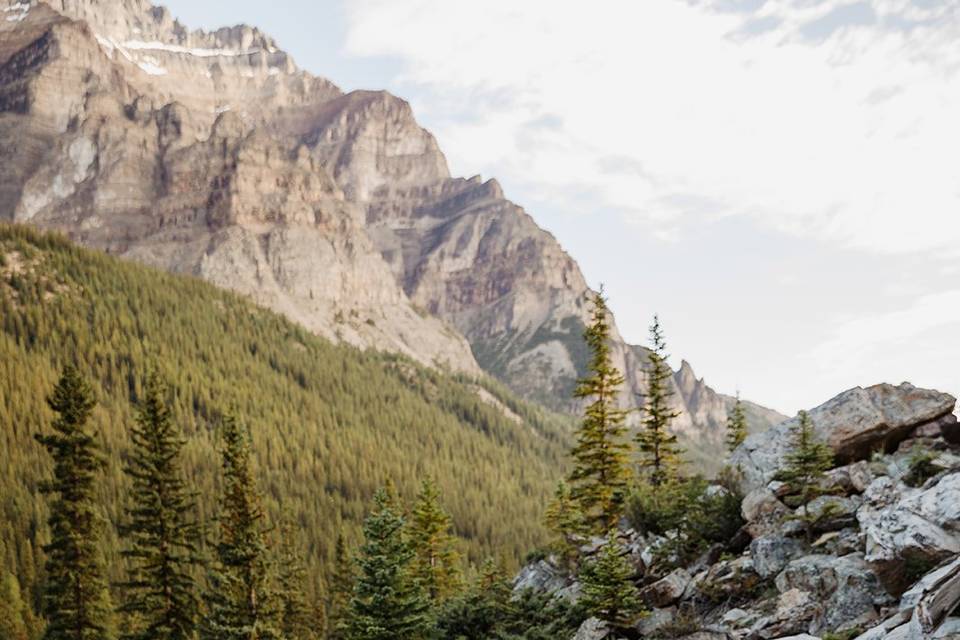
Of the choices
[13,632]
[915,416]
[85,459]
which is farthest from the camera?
[13,632]

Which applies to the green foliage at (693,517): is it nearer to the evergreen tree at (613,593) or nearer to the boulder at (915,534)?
the evergreen tree at (613,593)

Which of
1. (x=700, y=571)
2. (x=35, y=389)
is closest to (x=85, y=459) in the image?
(x=700, y=571)

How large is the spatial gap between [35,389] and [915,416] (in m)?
143

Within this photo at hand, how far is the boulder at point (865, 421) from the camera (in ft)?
67.4

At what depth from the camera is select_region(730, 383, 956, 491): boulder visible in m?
20.5

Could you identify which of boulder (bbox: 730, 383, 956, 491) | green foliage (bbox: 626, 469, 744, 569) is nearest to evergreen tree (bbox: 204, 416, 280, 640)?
green foliage (bbox: 626, 469, 744, 569)

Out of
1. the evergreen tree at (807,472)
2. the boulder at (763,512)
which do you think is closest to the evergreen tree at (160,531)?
the boulder at (763,512)

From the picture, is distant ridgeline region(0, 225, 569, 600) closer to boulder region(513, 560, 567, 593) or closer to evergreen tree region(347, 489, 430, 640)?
→ boulder region(513, 560, 567, 593)

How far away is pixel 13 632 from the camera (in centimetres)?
6769

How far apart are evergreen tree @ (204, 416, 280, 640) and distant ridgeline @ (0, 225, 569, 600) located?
58771 mm

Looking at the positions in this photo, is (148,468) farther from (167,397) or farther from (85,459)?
(167,397)

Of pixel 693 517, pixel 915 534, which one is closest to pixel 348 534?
pixel 693 517

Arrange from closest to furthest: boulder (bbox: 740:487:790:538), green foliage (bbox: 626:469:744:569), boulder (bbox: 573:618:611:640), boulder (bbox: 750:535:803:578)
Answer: boulder (bbox: 750:535:803:578) → boulder (bbox: 573:618:611:640) → boulder (bbox: 740:487:790:538) → green foliage (bbox: 626:469:744:569)

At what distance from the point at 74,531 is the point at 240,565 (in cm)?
717
